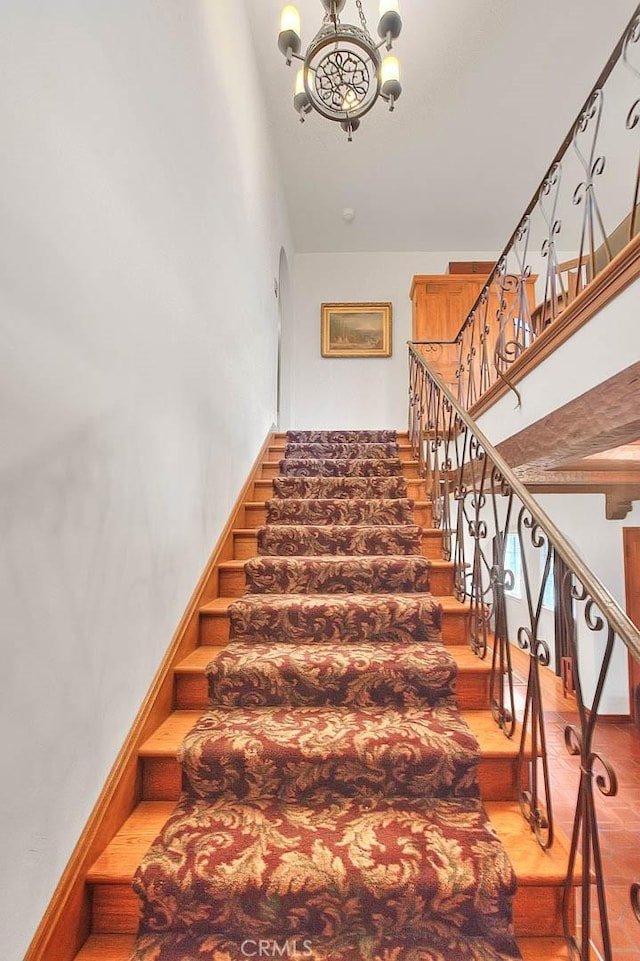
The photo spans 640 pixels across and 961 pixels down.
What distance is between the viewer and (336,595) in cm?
241

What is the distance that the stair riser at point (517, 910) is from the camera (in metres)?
1.29

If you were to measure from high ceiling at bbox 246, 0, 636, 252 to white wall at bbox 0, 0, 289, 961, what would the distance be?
2.33 m

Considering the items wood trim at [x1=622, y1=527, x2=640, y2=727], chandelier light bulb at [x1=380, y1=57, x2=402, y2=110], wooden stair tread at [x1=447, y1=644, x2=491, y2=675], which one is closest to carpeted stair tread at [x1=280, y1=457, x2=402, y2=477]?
wooden stair tread at [x1=447, y1=644, x2=491, y2=675]

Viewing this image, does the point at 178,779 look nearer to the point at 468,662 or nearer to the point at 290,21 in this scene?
the point at 468,662

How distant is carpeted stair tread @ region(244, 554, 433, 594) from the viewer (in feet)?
8.08

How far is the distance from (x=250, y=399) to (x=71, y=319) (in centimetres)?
249

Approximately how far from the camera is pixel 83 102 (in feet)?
4.51

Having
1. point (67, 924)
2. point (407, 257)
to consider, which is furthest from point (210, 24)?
point (407, 257)

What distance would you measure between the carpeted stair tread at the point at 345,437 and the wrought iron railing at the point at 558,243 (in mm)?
845

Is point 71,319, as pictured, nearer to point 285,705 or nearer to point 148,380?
point 148,380

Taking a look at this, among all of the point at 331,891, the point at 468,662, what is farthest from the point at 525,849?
the point at 468,662

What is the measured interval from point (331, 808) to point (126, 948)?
605 mm

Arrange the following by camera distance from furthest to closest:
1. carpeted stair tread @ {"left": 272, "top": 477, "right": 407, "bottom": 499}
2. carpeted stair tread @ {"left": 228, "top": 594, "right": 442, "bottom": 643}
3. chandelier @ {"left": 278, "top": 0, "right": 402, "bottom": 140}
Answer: carpeted stair tread @ {"left": 272, "top": 477, "right": 407, "bottom": 499} → chandelier @ {"left": 278, "top": 0, "right": 402, "bottom": 140} → carpeted stair tread @ {"left": 228, "top": 594, "right": 442, "bottom": 643}

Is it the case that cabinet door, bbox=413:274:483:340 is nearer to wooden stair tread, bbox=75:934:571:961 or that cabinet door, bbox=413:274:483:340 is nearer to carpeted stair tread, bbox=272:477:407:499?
carpeted stair tread, bbox=272:477:407:499
